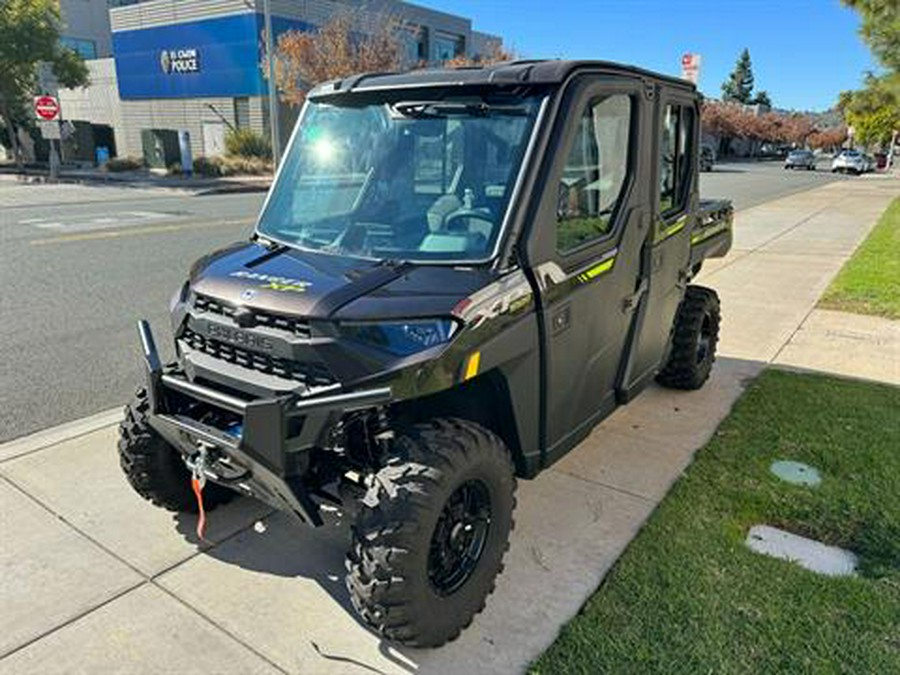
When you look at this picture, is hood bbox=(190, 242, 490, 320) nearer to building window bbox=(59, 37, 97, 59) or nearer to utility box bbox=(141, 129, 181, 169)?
utility box bbox=(141, 129, 181, 169)

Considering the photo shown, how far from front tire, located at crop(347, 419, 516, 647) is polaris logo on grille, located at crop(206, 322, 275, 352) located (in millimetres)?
607

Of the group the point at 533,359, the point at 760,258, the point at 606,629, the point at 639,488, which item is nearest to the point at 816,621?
the point at 606,629

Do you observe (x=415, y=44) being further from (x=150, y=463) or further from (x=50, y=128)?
(x=150, y=463)

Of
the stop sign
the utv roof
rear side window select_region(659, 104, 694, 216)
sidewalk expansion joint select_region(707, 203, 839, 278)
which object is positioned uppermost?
the stop sign

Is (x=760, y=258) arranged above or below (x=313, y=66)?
below

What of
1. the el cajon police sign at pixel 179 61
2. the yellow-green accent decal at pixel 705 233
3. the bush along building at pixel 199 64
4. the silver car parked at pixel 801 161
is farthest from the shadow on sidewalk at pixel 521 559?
the silver car parked at pixel 801 161

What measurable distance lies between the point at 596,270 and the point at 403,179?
975 millimetres

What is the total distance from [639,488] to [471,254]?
1.90 m

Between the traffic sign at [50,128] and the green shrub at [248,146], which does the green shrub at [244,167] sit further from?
the traffic sign at [50,128]

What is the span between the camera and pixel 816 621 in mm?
2762

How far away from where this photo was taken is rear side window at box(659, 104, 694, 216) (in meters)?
3.88

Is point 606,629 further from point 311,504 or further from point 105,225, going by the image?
point 105,225

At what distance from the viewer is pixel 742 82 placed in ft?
363

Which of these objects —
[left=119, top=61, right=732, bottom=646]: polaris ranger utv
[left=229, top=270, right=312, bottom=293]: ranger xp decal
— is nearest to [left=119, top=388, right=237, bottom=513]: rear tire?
[left=119, top=61, right=732, bottom=646]: polaris ranger utv
